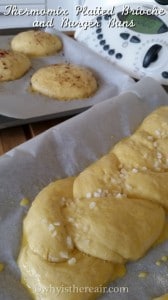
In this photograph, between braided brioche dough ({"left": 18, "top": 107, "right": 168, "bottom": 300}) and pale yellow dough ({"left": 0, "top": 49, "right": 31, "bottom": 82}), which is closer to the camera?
braided brioche dough ({"left": 18, "top": 107, "right": 168, "bottom": 300})

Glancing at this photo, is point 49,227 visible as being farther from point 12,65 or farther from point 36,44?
point 36,44

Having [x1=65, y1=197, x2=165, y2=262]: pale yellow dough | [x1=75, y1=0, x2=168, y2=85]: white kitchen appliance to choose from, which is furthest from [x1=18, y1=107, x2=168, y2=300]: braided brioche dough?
[x1=75, y1=0, x2=168, y2=85]: white kitchen appliance

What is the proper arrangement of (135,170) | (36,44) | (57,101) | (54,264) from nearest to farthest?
(54,264)
(135,170)
(57,101)
(36,44)

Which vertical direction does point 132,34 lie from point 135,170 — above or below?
A: above

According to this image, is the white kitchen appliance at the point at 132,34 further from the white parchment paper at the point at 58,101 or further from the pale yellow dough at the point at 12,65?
the pale yellow dough at the point at 12,65

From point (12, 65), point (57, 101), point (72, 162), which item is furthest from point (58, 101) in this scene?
point (72, 162)

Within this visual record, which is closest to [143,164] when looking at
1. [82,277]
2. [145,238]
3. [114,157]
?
[114,157]

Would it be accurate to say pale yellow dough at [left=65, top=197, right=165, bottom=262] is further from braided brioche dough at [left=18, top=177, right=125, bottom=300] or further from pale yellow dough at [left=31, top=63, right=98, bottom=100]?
pale yellow dough at [left=31, top=63, right=98, bottom=100]
